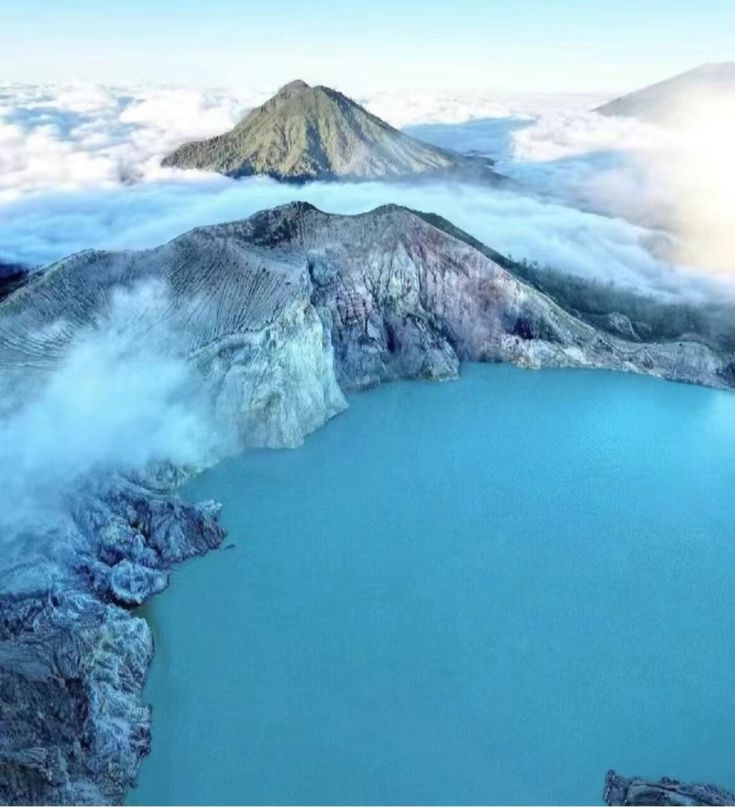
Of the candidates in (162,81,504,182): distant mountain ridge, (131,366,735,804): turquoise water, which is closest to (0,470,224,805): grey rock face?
(131,366,735,804): turquoise water

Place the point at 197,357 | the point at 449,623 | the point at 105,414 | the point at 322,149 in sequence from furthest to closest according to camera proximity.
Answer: the point at 322,149, the point at 197,357, the point at 105,414, the point at 449,623

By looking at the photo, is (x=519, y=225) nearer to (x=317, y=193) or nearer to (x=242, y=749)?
(x=317, y=193)

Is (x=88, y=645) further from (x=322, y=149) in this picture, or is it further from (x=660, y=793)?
(x=322, y=149)

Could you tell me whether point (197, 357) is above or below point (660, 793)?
above

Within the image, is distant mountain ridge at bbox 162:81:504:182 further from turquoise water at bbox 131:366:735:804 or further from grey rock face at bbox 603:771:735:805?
grey rock face at bbox 603:771:735:805

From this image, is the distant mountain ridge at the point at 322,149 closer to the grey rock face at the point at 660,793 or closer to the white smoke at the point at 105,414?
the white smoke at the point at 105,414

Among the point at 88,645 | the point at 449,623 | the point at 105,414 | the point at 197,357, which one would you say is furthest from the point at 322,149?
the point at 88,645
